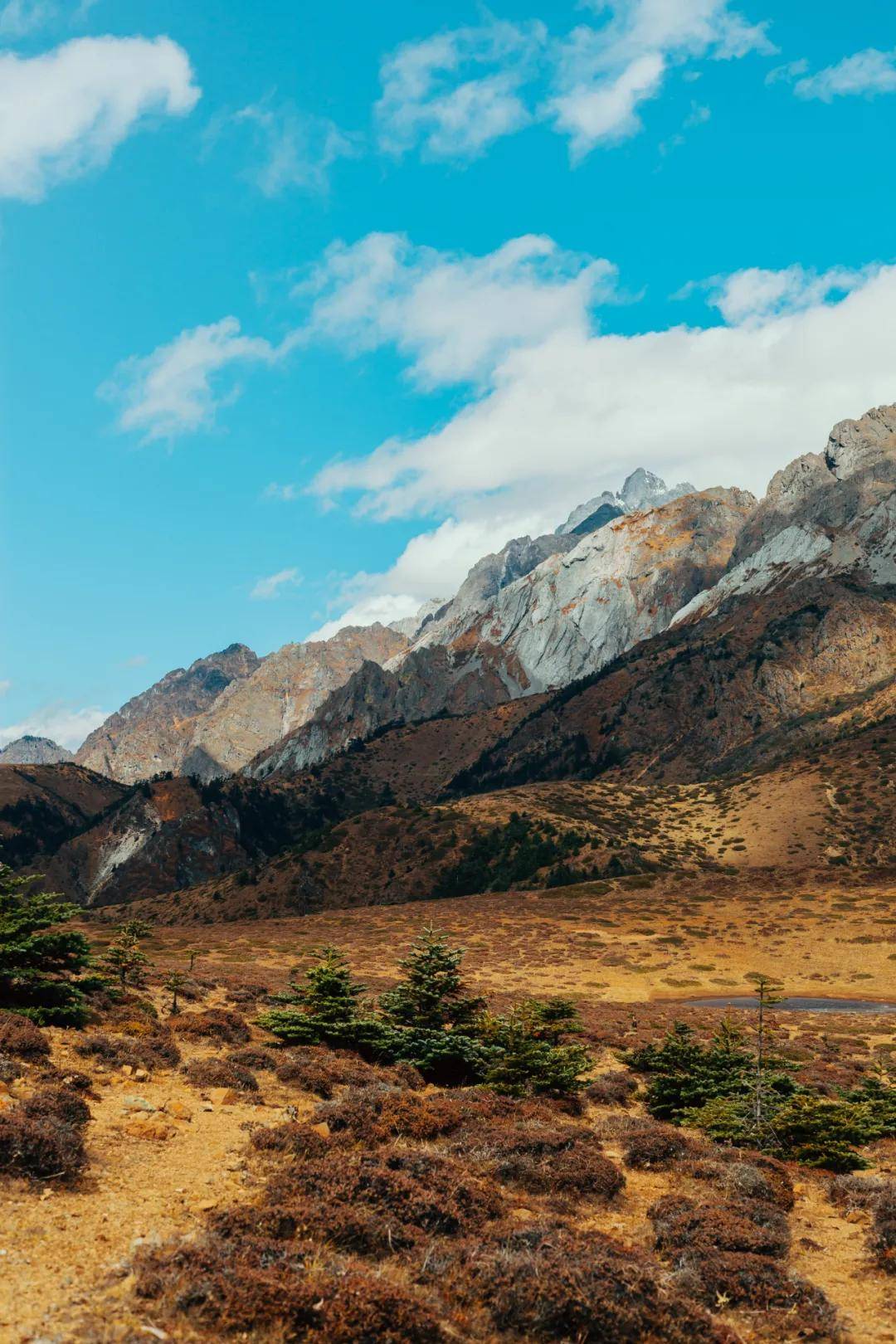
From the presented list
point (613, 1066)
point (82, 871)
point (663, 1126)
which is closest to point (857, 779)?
point (613, 1066)

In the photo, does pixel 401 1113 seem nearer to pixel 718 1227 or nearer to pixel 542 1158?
pixel 542 1158

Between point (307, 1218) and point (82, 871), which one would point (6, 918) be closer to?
point (307, 1218)

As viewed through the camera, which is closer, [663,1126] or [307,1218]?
[307,1218]

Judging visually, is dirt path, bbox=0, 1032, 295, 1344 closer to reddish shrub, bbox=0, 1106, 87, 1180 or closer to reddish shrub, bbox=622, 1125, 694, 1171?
reddish shrub, bbox=0, 1106, 87, 1180

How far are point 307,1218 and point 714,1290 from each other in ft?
15.8

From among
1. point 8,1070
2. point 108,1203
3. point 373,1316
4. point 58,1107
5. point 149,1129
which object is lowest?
point 149,1129

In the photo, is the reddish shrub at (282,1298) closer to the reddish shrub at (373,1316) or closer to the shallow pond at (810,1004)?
the reddish shrub at (373,1316)

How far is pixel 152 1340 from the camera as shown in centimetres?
643

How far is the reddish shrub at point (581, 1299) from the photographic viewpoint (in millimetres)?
7711

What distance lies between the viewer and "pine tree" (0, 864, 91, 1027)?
18.3m

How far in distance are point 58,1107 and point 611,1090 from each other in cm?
1447

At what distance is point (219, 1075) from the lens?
16.8 metres

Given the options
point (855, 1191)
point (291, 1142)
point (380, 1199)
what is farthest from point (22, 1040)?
point (855, 1191)

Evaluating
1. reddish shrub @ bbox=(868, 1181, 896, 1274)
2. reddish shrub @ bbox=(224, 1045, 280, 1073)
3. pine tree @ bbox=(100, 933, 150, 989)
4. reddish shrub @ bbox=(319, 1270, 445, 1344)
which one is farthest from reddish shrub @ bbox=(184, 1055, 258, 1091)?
reddish shrub @ bbox=(868, 1181, 896, 1274)
